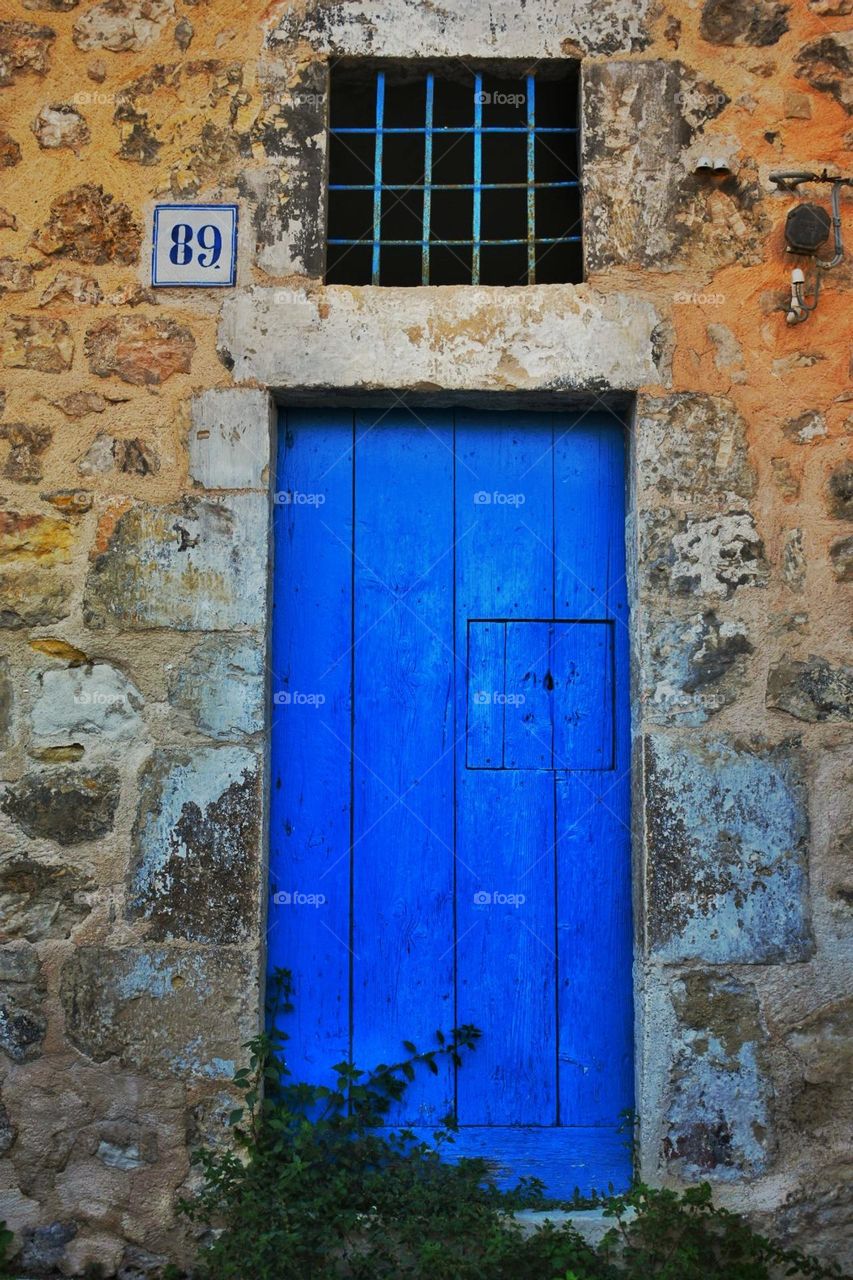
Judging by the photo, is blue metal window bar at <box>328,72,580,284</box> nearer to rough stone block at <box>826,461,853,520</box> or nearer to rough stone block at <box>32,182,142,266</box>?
rough stone block at <box>32,182,142,266</box>

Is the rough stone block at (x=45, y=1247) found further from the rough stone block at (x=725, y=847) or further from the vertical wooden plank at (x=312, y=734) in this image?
the rough stone block at (x=725, y=847)

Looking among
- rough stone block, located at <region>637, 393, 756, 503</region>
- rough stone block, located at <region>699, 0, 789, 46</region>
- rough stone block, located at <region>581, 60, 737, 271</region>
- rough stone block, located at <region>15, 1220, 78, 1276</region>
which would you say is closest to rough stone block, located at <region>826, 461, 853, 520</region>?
rough stone block, located at <region>637, 393, 756, 503</region>

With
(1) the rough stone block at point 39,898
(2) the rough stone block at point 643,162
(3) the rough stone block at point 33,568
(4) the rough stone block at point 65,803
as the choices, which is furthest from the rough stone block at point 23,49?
(1) the rough stone block at point 39,898

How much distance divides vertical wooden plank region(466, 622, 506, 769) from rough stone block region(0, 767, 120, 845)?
93 cm

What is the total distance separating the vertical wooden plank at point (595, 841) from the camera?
295 cm

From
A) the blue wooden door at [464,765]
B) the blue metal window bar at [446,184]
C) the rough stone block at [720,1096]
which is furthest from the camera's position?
the blue metal window bar at [446,184]

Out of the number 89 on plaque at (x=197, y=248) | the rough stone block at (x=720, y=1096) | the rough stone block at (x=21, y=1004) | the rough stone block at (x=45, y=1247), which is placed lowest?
the rough stone block at (x=45, y=1247)

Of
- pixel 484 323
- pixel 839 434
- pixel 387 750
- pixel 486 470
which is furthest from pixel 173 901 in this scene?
pixel 839 434

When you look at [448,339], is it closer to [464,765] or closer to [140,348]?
[140,348]

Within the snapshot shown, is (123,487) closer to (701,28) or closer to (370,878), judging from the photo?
(370,878)

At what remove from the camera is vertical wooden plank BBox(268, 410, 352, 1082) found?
117 inches

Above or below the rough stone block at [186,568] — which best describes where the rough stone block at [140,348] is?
above

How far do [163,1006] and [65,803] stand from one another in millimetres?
564

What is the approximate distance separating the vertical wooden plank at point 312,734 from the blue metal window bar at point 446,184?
20.1 inches
